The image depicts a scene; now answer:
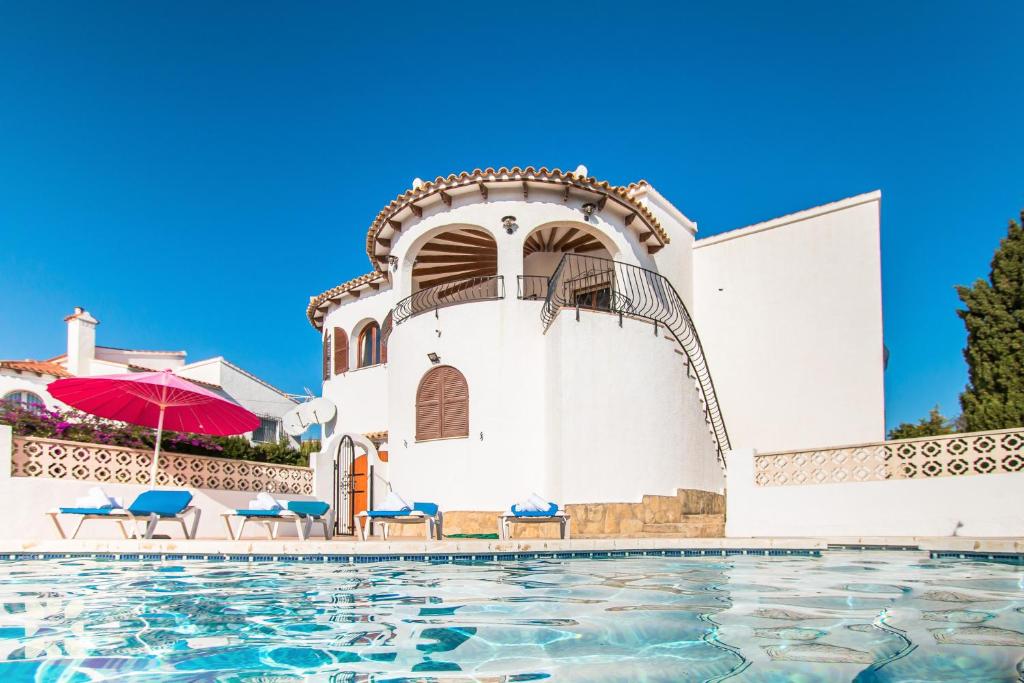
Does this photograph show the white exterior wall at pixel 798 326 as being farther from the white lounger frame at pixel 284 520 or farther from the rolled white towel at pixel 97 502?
the rolled white towel at pixel 97 502

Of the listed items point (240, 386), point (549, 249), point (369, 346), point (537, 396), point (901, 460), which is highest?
point (549, 249)

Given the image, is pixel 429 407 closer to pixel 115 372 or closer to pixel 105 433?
pixel 105 433

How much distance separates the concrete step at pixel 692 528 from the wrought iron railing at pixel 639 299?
8.57ft

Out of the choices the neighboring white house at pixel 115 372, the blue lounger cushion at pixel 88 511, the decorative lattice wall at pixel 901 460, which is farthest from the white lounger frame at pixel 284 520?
the neighboring white house at pixel 115 372

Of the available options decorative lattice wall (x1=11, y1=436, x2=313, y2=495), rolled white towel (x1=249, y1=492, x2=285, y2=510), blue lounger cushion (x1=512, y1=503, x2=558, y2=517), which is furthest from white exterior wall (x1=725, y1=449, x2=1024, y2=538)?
decorative lattice wall (x1=11, y1=436, x2=313, y2=495)

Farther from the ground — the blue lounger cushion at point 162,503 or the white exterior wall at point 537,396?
the white exterior wall at point 537,396

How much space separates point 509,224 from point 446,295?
444 cm

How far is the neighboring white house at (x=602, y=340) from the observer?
14.5m

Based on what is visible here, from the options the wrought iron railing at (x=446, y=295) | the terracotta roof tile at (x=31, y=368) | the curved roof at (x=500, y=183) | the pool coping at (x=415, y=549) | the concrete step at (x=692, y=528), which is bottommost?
the concrete step at (x=692, y=528)

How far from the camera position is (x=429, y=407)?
15930 millimetres

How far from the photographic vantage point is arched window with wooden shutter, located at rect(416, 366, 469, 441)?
50.4ft

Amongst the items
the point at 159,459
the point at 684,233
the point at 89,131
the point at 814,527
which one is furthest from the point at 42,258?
the point at 814,527

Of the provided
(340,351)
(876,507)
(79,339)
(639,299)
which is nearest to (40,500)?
(340,351)

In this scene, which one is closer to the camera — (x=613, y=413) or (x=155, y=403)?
(x=155, y=403)
